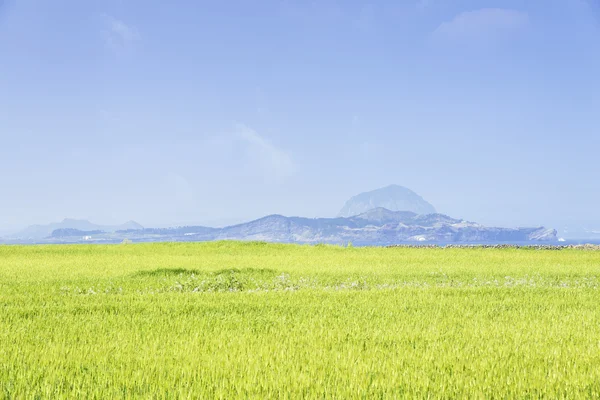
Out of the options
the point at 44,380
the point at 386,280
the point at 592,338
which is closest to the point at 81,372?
the point at 44,380

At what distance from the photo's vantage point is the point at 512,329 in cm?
866

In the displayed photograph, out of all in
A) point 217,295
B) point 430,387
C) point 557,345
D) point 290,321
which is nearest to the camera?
point 430,387

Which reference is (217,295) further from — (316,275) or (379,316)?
(316,275)

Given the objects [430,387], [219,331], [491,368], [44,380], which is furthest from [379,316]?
[44,380]

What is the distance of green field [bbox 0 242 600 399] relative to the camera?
17.4 feet

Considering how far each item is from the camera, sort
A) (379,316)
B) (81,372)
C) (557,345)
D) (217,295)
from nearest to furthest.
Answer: (81,372) → (557,345) → (379,316) → (217,295)

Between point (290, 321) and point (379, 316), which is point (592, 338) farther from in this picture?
point (290, 321)

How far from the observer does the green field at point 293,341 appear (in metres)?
5.31

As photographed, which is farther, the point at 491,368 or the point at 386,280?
the point at 386,280

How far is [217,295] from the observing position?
1277 centimetres

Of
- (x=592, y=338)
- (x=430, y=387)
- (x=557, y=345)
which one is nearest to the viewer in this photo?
(x=430, y=387)

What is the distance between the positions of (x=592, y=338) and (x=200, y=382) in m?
6.53

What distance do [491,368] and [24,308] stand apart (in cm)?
928

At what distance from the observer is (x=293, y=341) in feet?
24.9
